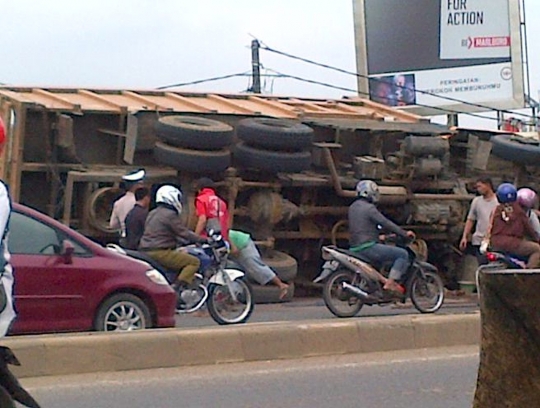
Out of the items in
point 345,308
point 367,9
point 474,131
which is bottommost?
point 345,308

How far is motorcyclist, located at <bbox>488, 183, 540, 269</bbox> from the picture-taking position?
14.1 metres

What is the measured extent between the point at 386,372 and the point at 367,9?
74.8 feet

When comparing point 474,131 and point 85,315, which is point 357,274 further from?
point 474,131

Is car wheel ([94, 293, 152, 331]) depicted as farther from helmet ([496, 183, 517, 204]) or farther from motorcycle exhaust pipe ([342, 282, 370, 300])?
helmet ([496, 183, 517, 204])

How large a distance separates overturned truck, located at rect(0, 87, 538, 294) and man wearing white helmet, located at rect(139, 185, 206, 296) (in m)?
2.92

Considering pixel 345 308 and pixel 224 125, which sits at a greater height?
pixel 224 125

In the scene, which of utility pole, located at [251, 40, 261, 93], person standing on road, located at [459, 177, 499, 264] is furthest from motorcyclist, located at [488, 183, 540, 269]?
utility pole, located at [251, 40, 261, 93]

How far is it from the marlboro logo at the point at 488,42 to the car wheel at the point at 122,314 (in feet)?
68.4

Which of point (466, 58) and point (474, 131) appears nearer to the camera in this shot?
point (474, 131)

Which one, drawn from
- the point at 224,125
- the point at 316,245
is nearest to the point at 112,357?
the point at 224,125

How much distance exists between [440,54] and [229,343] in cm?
2192

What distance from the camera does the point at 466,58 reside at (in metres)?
31.0

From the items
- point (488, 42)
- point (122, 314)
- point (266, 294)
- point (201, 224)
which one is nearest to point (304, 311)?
point (266, 294)

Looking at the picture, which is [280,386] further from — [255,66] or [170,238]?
[255,66]
